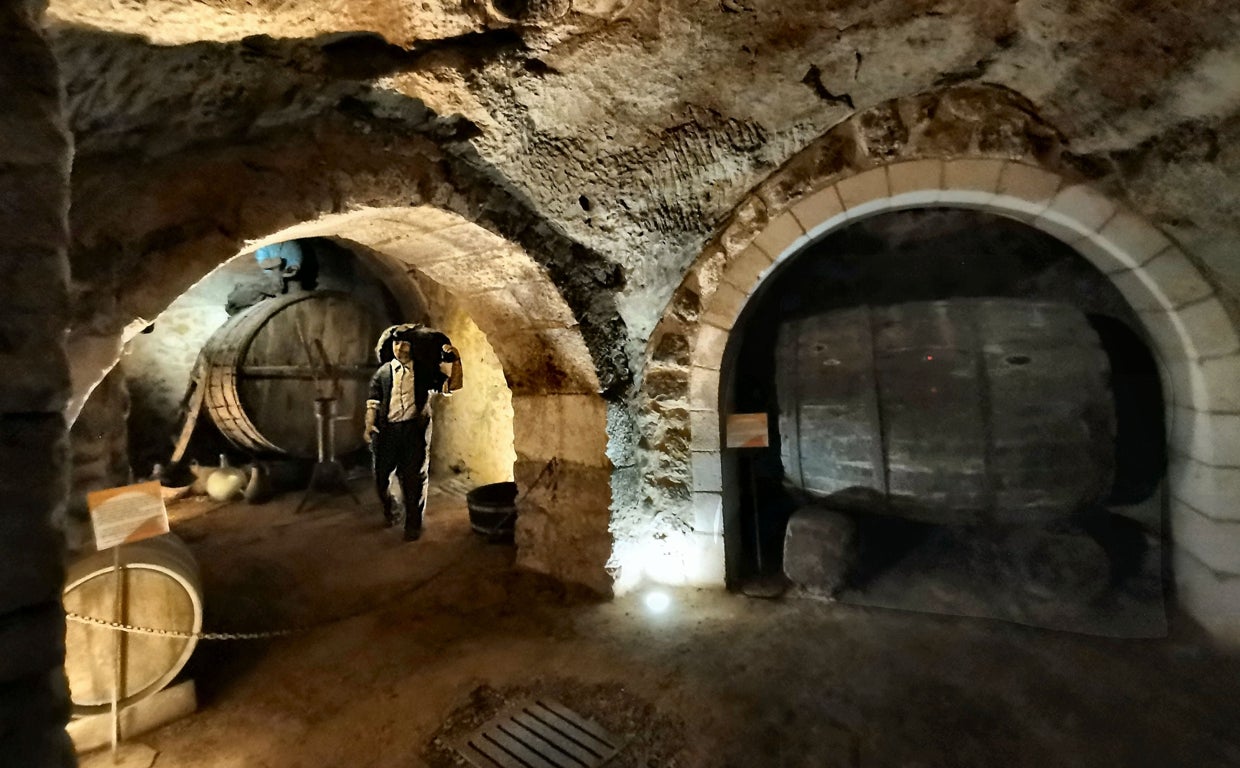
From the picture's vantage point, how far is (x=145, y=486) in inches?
84.1

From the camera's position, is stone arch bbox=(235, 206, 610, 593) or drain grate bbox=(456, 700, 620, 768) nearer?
drain grate bbox=(456, 700, 620, 768)

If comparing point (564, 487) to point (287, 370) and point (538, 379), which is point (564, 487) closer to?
point (538, 379)

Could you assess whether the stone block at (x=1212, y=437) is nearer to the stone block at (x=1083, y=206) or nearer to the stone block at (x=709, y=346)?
the stone block at (x=1083, y=206)

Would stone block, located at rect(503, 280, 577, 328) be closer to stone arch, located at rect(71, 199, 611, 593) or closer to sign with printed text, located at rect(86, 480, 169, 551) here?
stone arch, located at rect(71, 199, 611, 593)

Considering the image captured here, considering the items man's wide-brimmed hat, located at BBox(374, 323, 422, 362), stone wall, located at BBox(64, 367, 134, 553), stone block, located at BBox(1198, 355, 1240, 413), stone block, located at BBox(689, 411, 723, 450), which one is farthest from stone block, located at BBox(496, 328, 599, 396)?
stone block, located at BBox(1198, 355, 1240, 413)

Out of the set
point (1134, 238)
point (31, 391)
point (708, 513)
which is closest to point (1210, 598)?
point (1134, 238)

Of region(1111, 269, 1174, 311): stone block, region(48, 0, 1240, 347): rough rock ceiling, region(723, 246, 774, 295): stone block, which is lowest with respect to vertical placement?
region(1111, 269, 1174, 311): stone block

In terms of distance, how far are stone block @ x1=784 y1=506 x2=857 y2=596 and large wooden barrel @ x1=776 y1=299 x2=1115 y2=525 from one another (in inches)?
5.9

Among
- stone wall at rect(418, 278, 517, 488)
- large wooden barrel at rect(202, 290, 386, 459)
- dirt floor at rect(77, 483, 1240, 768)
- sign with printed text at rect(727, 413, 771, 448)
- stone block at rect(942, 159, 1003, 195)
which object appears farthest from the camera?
stone wall at rect(418, 278, 517, 488)

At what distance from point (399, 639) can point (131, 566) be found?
1244 mm

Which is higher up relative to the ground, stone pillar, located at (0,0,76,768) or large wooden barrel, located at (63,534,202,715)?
stone pillar, located at (0,0,76,768)

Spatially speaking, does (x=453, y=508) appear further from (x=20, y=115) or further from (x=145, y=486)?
(x=20, y=115)

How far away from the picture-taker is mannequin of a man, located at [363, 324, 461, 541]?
15.8 feet

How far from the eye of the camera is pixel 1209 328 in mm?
2621
